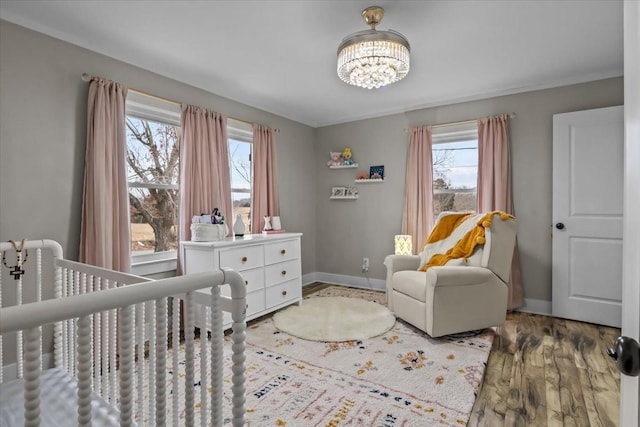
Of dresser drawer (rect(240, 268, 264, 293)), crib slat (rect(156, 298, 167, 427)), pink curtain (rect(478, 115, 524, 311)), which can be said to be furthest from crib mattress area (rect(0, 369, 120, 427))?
pink curtain (rect(478, 115, 524, 311))

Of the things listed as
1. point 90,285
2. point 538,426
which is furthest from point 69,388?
point 538,426

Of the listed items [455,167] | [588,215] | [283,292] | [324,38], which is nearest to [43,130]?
[324,38]

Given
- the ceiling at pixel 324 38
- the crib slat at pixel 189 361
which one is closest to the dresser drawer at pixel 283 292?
the ceiling at pixel 324 38

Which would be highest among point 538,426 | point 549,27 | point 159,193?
point 549,27

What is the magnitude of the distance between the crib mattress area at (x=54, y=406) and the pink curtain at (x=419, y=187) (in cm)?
335

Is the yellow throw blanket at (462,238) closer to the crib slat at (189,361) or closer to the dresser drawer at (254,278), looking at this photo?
the dresser drawer at (254,278)

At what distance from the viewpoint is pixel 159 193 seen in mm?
3047

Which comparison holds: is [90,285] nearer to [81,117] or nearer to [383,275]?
[81,117]

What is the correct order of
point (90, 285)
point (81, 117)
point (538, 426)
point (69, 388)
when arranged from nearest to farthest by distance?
point (69, 388) → point (90, 285) → point (538, 426) → point (81, 117)

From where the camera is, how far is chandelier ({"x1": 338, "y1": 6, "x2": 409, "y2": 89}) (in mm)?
2117

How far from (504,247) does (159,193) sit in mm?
2999

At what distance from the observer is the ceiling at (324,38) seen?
6.84ft

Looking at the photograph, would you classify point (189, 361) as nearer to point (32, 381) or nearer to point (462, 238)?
point (32, 381)

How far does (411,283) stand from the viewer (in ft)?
9.52
